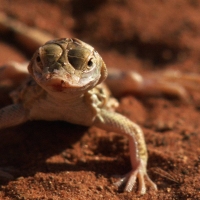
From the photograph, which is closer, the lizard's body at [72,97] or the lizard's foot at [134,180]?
the lizard's body at [72,97]

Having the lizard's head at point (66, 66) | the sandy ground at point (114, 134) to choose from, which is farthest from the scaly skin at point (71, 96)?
the sandy ground at point (114, 134)

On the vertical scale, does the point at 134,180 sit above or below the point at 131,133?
below

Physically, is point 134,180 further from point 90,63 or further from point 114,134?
point 90,63

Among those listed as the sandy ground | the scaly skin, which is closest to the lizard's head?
the scaly skin

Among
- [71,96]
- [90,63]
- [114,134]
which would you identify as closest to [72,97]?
[71,96]

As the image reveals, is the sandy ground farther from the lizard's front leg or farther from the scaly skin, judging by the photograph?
the scaly skin

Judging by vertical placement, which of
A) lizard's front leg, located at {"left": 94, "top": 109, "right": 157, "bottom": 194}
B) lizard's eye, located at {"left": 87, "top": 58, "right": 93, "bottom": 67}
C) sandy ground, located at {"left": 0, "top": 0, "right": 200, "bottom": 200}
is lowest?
sandy ground, located at {"left": 0, "top": 0, "right": 200, "bottom": 200}

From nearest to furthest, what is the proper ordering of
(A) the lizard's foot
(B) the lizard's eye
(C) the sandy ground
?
(B) the lizard's eye → (C) the sandy ground → (A) the lizard's foot

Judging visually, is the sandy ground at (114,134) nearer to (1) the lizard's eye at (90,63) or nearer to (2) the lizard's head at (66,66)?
(2) the lizard's head at (66,66)
